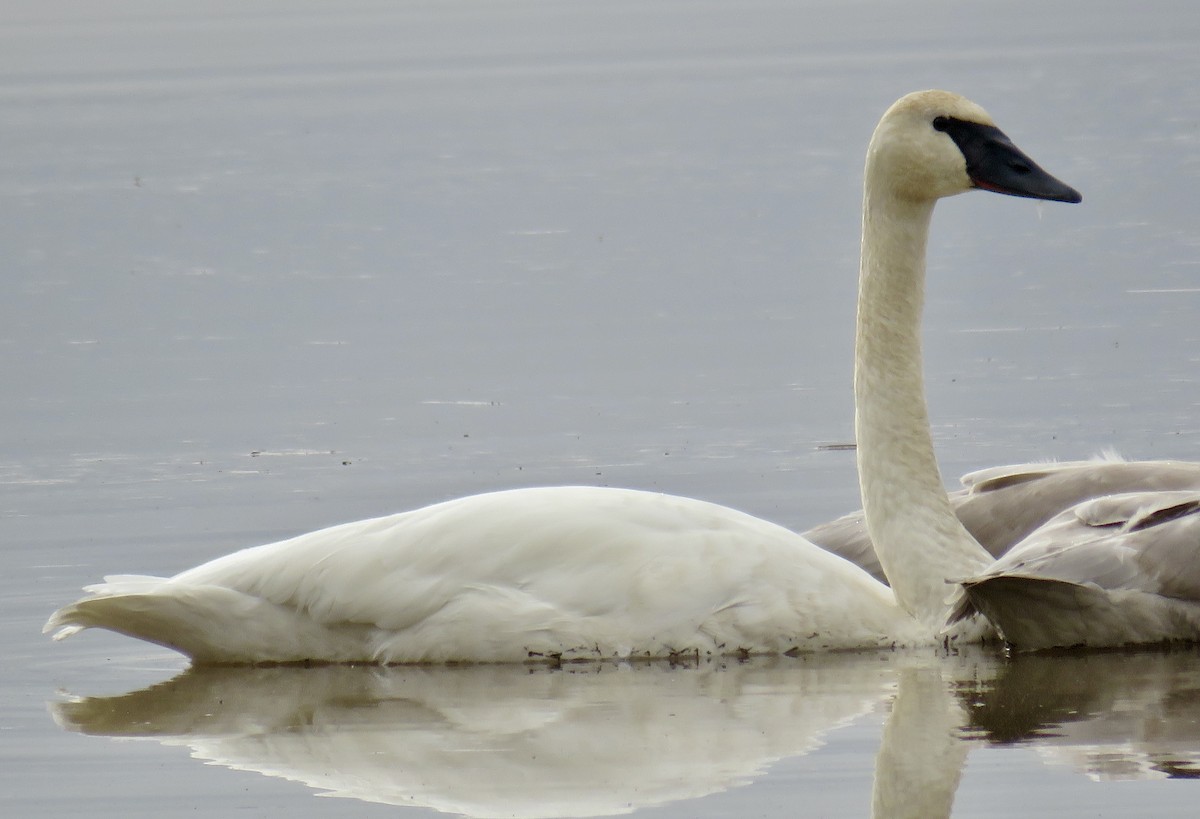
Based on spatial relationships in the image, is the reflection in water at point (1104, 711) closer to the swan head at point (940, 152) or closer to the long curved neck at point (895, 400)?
the long curved neck at point (895, 400)

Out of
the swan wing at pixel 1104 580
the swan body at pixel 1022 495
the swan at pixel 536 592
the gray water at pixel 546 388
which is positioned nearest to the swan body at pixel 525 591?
the swan at pixel 536 592

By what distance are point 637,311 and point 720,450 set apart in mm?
4438

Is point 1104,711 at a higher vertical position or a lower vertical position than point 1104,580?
lower

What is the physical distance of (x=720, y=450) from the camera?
10.4 m

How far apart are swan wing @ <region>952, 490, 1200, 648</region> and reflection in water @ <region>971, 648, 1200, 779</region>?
0.08 m

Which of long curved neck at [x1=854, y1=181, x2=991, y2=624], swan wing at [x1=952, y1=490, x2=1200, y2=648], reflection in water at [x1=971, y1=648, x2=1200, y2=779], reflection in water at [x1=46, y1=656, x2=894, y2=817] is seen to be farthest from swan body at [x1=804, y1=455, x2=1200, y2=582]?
reflection in water at [x1=46, y1=656, x2=894, y2=817]

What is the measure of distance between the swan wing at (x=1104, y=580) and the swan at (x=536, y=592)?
10.8 inches

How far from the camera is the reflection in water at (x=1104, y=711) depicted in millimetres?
5836

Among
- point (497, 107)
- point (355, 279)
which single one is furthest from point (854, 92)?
point (355, 279)

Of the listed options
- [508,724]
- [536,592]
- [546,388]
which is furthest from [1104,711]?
[546,388]

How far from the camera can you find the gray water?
6.05m

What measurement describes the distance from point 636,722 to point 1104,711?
1.24 m

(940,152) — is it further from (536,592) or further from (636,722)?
(636,722)

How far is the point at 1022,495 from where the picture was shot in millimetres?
8195
